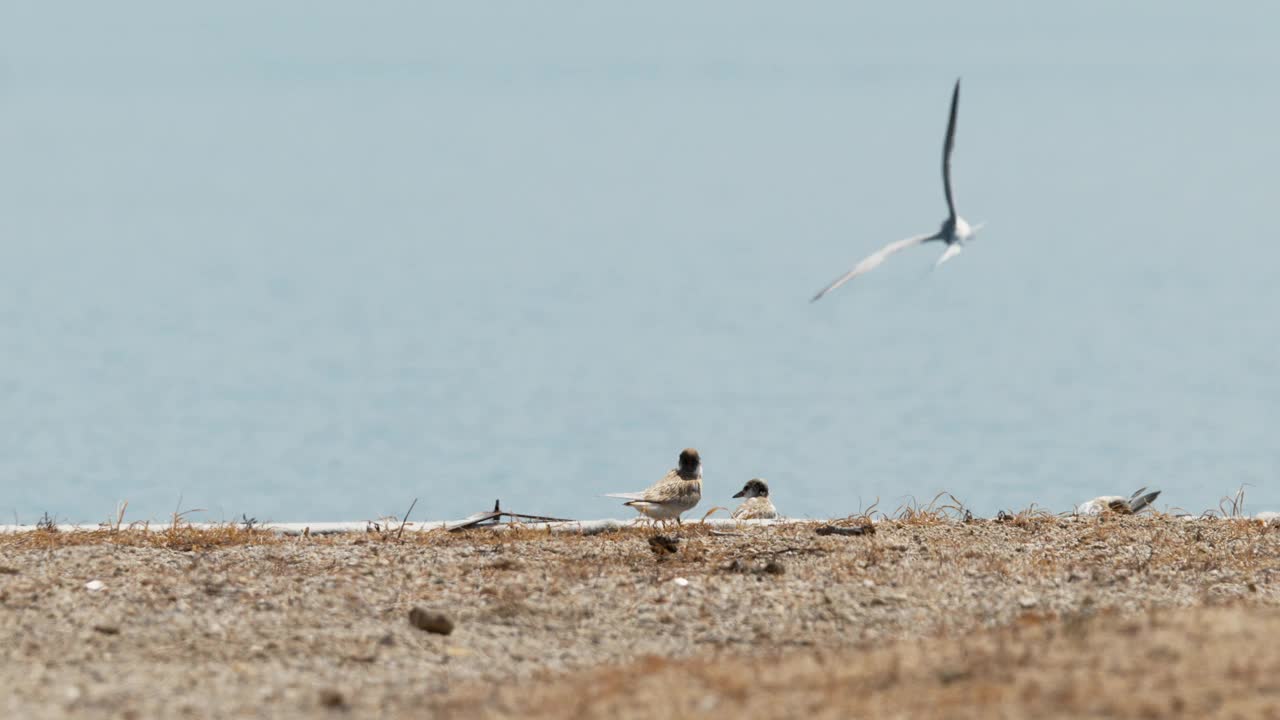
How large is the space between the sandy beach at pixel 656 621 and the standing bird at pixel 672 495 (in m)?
0.61

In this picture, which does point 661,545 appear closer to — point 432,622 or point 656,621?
point 656,621

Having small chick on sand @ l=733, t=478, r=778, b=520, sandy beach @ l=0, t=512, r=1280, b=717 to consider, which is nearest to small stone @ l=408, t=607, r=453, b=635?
sandy beach @ l=0, t=512, r=1280, b=717

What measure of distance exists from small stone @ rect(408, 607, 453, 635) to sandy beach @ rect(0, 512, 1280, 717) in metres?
0.02

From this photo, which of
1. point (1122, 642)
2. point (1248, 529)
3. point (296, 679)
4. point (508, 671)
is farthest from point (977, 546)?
point (296, 679)

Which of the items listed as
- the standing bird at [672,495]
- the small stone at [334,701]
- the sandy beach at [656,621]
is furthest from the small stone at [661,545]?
the small stone at [334,701]

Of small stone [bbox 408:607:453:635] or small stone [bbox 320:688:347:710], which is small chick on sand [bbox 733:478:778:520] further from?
small stone [bbox 320:688:347:710]

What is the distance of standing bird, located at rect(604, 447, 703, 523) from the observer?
41.2ft

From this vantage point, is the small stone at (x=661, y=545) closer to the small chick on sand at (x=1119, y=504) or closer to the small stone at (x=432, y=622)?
the small stone at (x=432, y=622)

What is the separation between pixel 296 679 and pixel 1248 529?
7901mm

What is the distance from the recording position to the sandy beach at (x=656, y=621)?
6961 millimetres

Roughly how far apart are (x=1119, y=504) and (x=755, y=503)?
3154mm

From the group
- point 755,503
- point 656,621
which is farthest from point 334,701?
point 755,503

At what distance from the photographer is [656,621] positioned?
913 cm

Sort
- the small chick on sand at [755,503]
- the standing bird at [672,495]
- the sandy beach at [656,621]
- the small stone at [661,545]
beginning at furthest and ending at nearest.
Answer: the small chick on sand at [755,503] → the standing bird at [672,495] → the small stone at [661,545] → the sandy beach at [656,621]
